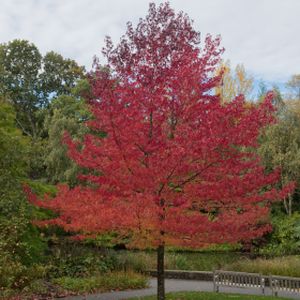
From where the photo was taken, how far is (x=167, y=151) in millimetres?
10070

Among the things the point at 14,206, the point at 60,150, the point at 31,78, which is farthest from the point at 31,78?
Result: the point at 14,206

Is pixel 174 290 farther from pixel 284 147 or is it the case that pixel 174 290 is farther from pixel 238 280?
pixel 284 147

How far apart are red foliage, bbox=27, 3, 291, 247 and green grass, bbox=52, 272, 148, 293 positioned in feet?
14.1

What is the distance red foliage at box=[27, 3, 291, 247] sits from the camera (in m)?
10.1

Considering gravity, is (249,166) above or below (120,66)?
below

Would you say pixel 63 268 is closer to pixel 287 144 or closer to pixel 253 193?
pixel 253 193

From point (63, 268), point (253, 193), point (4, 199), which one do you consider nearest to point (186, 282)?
point (63, 268)

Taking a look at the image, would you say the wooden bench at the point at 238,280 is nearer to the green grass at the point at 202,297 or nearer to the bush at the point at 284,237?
the green grass at the point at 202,297

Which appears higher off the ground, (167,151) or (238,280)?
(167,151)

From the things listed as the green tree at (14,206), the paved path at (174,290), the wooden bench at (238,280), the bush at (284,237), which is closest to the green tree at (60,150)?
the bush at (284,237)

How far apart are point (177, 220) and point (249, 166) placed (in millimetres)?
2070

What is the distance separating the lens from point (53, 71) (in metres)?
→ 50.4

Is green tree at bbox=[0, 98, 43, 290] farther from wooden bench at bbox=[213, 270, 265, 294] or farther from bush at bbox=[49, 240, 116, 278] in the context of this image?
wooden bench at bbox=[213, 270, 265, 294]

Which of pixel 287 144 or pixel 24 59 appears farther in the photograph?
pixel 24 59
